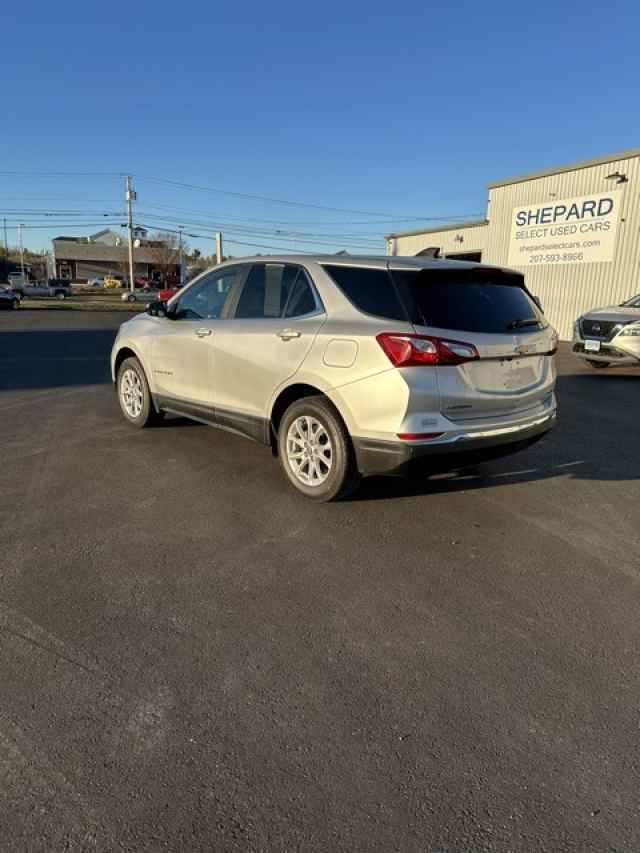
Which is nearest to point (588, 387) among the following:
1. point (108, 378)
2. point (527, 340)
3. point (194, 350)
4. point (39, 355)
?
point (527, 340)

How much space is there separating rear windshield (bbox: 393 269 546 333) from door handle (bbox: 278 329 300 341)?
891mm

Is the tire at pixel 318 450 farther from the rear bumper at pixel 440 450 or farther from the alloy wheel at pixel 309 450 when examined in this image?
the rear bumper at pixel 440 450

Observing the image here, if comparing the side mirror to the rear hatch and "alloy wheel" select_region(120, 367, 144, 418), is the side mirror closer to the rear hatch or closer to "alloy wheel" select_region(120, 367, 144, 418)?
"alloy wheel" select_region(120, 367, 144, 418)

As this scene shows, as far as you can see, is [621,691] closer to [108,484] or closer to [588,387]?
[108,484]

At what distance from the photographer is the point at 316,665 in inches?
106

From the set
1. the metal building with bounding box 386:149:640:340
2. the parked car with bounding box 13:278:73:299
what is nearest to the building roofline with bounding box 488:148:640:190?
the metal building with bounding box 386:149:640:340

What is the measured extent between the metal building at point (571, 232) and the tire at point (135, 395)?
15.6 metres

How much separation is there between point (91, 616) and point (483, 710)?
1923 mm

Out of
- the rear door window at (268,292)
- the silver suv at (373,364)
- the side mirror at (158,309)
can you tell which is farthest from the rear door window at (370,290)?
the side mirror at (158,309)

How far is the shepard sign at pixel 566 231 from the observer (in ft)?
58.2

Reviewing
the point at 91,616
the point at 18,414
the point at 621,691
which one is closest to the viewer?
the point at 621,691

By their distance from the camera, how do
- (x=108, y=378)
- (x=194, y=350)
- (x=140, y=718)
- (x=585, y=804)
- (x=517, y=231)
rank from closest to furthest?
(x=585, y=804)
(x=140, y=718)
(x=194, y=350)
(x=108, y=378)
(x=517, y=231)

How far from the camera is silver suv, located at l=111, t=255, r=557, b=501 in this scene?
390cm

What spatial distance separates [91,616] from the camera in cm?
303
